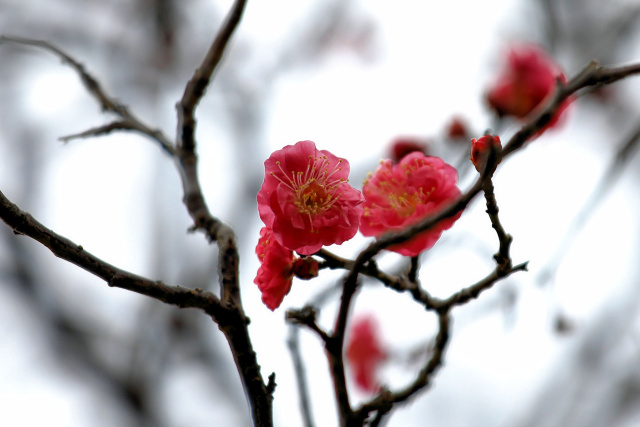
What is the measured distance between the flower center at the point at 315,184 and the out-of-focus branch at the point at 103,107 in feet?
1.16

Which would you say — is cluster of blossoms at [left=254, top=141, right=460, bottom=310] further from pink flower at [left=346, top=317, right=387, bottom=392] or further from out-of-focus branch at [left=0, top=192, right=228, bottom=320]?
pink flower at [left=346, top=317, right=387, bottom=392]

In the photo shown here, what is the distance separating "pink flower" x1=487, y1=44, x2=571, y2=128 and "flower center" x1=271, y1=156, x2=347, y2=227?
1.30m

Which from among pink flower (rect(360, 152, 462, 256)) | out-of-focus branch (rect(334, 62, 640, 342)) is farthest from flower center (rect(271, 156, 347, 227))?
out-of-focus branch (rect(334, 62, 640, 342))

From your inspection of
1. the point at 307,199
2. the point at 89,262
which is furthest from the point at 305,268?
the point at 89,262

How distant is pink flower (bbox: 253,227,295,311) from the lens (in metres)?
0.99

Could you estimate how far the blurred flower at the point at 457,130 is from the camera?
241 centimetres

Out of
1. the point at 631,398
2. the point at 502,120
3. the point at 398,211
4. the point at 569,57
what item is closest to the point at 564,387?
the point at 631,398

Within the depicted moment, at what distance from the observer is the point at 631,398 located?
4441 mm

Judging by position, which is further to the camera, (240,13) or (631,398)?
(631,398)

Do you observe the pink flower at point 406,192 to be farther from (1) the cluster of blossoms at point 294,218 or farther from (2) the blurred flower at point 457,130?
(2) the blurred flower at point 457,130

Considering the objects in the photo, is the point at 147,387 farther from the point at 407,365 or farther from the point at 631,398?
the point at 631,398

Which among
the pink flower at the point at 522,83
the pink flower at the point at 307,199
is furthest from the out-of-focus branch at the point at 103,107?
the pink flower at the point at 522,83

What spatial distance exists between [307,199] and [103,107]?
24.0 inches

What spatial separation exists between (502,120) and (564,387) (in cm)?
296
